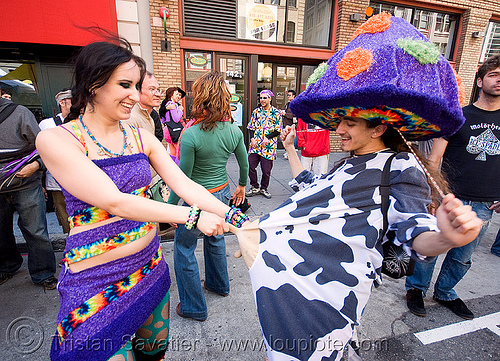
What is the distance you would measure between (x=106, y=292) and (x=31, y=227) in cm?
227

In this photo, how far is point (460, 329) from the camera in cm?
262

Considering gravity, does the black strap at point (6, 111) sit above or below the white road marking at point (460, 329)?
above

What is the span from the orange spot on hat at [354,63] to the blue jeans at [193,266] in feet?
5.52

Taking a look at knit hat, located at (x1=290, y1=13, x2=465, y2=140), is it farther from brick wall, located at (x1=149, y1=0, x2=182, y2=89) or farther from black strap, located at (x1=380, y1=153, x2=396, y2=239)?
brick wall, located at (x1=149, y1=0, x2=182, y2=89)

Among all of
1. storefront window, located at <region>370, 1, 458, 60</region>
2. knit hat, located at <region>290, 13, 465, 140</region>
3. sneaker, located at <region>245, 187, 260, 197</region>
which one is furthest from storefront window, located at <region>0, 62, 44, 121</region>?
storefront window, located at <region>370, 1, 458, 60</region>

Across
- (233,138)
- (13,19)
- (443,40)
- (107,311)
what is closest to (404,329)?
→ (233,138)

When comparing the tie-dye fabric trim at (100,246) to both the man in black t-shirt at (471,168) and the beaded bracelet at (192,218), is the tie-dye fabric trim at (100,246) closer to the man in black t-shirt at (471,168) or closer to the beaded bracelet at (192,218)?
the beaded bracelet at (192,218)

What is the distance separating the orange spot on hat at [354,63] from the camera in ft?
3.85

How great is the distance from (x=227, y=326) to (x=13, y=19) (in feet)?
22.6

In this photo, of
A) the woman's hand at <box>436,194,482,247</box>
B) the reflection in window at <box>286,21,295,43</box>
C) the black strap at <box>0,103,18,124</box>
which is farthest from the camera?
the reflection in window at <box>286,21,295,43</box>

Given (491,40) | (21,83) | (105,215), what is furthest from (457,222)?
(491,40)

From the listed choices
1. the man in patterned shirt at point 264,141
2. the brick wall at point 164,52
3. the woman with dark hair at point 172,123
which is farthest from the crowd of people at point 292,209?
the brick wall at point 164,52

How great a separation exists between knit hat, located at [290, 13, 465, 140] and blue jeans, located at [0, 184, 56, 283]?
10.1 ft

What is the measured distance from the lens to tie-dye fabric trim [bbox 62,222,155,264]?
1.36 meters
